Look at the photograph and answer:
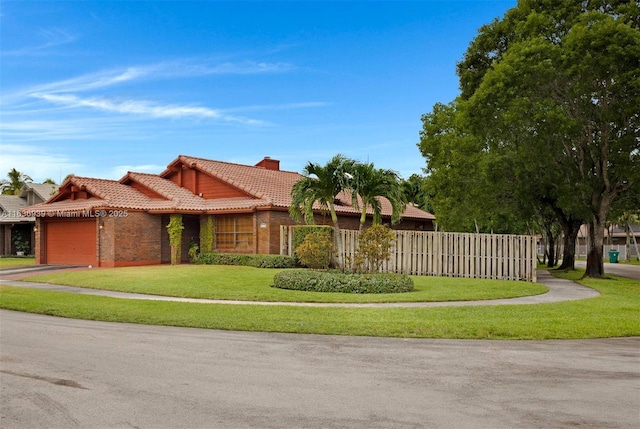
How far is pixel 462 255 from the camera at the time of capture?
79.4ft

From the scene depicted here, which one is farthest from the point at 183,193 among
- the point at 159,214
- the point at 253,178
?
the point at 253,178

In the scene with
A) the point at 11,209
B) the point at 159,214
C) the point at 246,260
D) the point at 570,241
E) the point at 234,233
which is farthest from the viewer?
the point at 11,209

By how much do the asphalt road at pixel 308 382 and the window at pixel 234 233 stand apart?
1854 cm

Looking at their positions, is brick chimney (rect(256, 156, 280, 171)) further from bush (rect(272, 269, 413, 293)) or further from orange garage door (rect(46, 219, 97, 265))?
bush (rect(272, 269, 413, 293))

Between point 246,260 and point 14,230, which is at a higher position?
point 14,230

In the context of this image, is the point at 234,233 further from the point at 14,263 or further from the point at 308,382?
the point at 308,382

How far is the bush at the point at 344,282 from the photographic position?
17688mm

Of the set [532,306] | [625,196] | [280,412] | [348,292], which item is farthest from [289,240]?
[280,412]

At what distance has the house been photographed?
28.4 m

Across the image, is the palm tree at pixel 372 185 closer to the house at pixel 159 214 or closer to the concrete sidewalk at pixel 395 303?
the concrete sidewalk at pixel 395 303

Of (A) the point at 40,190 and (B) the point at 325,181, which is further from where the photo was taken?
(A) the point at 40,190

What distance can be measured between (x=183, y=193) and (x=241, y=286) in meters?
15.1

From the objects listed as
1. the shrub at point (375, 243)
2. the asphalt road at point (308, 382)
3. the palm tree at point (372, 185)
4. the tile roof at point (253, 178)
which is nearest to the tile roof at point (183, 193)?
the tile roof at point (253, 178)

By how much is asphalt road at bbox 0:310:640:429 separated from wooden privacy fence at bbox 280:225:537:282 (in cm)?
1296
